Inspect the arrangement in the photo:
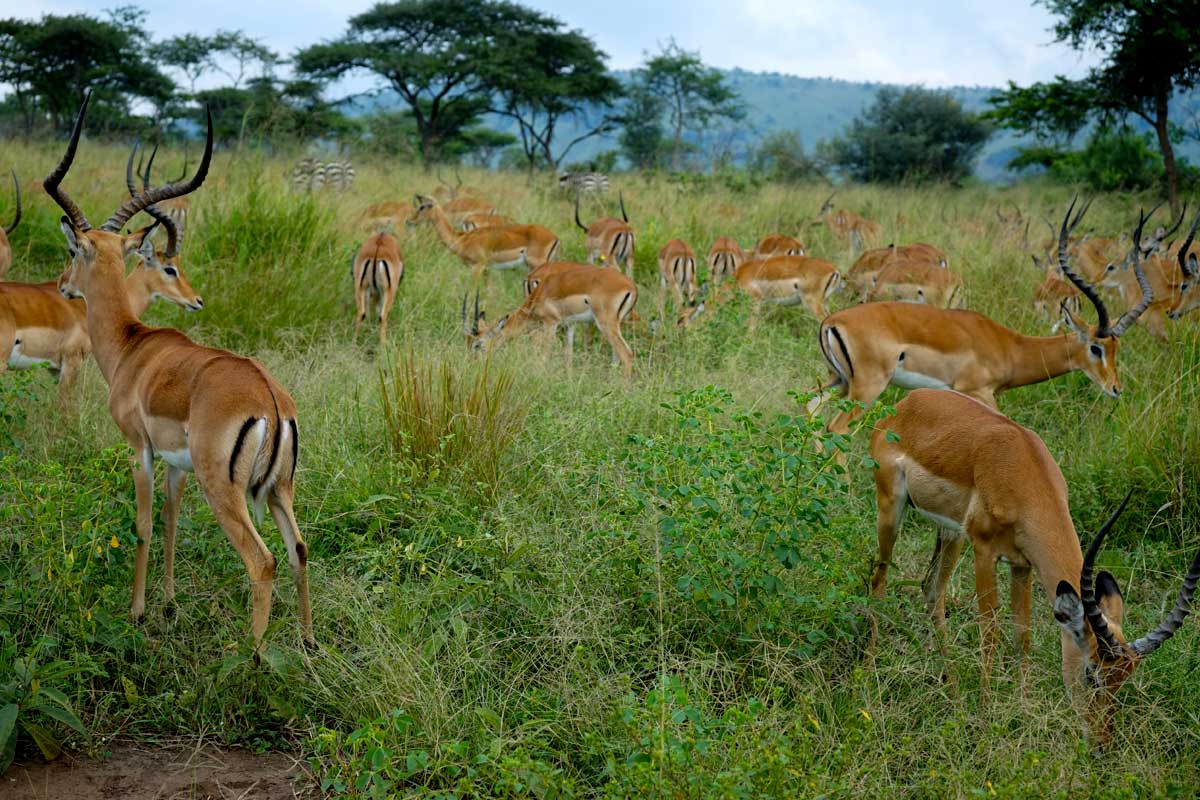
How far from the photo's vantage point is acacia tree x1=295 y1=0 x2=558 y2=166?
20812 millimetres

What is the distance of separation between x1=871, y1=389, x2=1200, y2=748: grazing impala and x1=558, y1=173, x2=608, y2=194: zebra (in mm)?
10939

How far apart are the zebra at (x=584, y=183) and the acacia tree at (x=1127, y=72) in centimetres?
536

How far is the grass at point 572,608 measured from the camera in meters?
2.42

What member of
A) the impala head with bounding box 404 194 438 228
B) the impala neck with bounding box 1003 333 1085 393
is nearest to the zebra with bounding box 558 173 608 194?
the impala head with bounding box 404 194 438 228

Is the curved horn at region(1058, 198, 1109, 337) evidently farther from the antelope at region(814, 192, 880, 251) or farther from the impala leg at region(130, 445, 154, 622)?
the antelope at region(814, 192, 880, 251)

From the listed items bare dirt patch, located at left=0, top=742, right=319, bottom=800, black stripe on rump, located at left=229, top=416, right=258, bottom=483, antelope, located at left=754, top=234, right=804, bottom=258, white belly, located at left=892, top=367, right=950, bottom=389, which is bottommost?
bare dirt patch, located at left=0, top=742, right=319, bottom=800

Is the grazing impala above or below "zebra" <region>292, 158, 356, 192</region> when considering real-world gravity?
below

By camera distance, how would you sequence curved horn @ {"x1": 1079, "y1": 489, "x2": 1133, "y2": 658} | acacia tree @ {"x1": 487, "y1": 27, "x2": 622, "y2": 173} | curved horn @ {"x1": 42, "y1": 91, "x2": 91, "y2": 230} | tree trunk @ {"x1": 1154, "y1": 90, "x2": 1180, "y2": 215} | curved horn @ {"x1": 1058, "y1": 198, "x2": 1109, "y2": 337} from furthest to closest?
acacia tree @ {"x1": 487, "y1": 27, "x2": 622, "y2": 173}, tree trunk @ {"x1": 1154, "y1": 90, "x2": 1180, "y2": 215}, curved horn @ {"x1": 1058, "y1": 198, "x2": 1109, "y2": 337}, curved horn @ {"x1": 42, "y1": 91, "x2": 91, "y2": 230}, curved horn @ {"x1": 1079, "y1": 489, "x2": 1133, "y2": 658}

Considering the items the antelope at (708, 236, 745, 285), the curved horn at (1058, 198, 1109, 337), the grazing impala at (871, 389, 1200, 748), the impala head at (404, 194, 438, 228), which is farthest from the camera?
the impala head at (404, 194, 438, 228)

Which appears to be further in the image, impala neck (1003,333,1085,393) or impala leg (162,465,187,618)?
impala neck (1003,333,1085,393)

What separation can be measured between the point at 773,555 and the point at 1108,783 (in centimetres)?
94

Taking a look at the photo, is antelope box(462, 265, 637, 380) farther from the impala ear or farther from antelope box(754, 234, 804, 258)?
the impala ear

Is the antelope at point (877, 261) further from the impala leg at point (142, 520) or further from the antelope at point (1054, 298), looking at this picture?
the impala leg at point (142, 520)

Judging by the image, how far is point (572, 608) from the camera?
2949 mm
